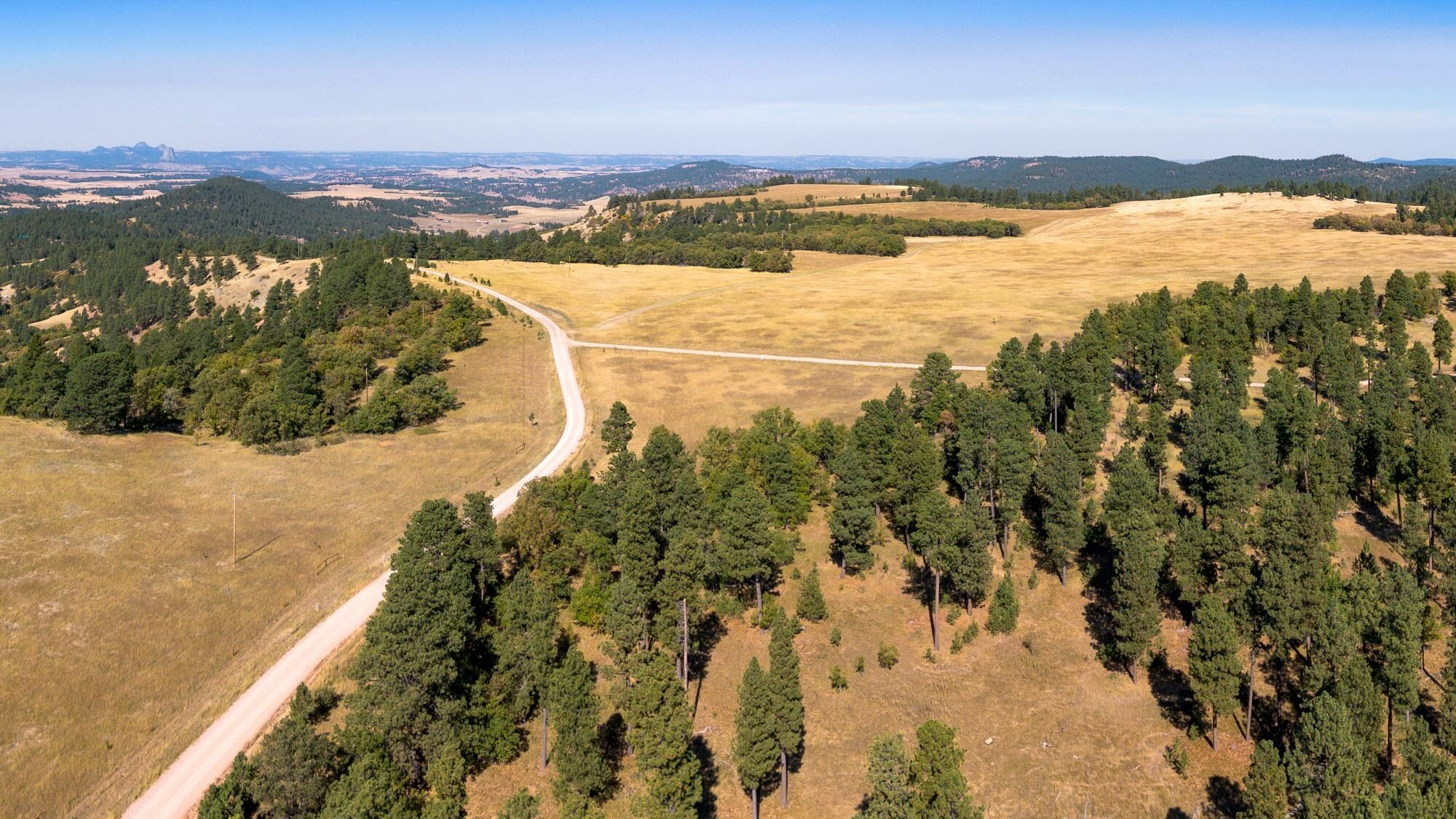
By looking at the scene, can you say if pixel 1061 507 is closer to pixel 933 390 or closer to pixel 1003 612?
pixel 1003 612

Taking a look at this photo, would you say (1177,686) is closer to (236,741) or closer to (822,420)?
(822,420)

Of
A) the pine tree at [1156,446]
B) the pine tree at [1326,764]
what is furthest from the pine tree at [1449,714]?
the pine tree at [1156,446]

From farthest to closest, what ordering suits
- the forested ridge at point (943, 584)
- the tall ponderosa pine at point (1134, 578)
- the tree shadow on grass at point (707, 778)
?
1. the tall ponderosa pine at point (1134, 578)
2. the tree shadow on grass at point (707, 778)
3. the forested ridge at point (943, 584)

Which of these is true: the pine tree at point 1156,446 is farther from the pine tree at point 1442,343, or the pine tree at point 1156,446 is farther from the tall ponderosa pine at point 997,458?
the pine tree at point 1442,343

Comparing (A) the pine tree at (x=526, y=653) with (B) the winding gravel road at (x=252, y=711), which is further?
(A) the pine tree at (x=526, y=653)

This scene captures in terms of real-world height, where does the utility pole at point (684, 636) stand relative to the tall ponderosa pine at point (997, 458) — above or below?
below

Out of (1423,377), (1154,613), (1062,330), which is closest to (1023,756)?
(1154,613)

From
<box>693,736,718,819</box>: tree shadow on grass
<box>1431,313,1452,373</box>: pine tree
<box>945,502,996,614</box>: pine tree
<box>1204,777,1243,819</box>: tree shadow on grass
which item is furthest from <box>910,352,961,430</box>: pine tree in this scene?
<box>1431,313,1452,373</box>: pine tree
